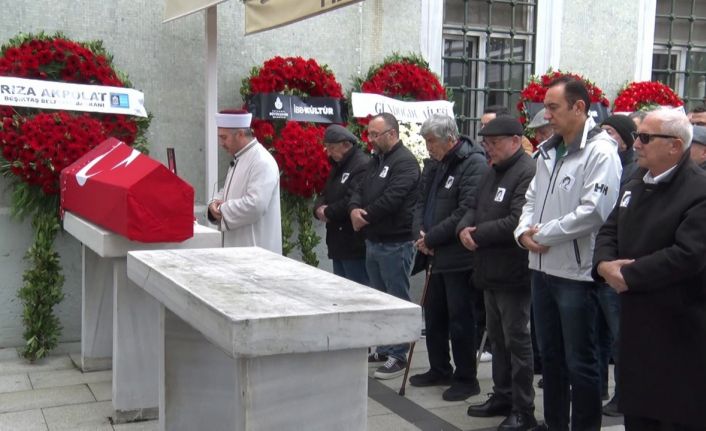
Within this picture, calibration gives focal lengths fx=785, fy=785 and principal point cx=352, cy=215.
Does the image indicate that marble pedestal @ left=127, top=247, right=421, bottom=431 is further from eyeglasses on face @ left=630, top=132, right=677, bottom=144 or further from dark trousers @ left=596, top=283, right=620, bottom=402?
dark trousers @ left=596, top=283, right=620, bottom=402

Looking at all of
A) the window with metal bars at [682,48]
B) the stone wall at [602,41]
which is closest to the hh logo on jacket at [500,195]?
the stone wall at [602,41]

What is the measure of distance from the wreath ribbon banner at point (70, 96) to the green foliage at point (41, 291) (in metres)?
0.94

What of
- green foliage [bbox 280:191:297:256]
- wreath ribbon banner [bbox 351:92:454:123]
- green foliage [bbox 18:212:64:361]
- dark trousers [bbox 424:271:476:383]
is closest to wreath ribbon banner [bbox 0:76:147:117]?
green foliage [bbox 18:212:64:361]

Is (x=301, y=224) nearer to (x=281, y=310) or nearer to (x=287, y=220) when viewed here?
(x=287, y=220)

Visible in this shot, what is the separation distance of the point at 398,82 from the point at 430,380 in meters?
3.37

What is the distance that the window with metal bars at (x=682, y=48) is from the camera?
9.66 metres

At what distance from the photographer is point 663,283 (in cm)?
332

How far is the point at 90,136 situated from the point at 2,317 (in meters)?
1.73

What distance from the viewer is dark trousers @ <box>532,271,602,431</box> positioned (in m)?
4.17

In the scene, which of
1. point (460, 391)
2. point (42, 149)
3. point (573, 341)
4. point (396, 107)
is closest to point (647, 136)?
point (573, 341)

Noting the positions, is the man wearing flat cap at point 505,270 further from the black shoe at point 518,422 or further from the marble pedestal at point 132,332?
the marble pedestal at point 132,332

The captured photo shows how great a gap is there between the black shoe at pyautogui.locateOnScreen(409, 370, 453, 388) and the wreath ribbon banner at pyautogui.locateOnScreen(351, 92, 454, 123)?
2.97 metres

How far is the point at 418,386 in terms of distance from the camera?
226 inches

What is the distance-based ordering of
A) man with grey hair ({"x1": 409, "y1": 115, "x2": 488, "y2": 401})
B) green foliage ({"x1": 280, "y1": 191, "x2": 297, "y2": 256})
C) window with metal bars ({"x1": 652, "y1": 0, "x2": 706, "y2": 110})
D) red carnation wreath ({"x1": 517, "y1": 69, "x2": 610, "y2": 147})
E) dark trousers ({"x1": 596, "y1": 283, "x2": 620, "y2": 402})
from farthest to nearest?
window with metal bars ({"x1": 652, "y1": 0, "x2": 706, "y2": 110}) < red carnation wreath ({"x1": 517, "y1": 69, "x2": 610, "y2": 147}) < green foliage ({"x1": 280, "y1": 191, "x2": 297, "y2": 256}) < man with grey hair ({"x1": 409, "y1": 115, "x2": 488, "y2": 401}) < dark trousers ({"x1": 596, "y1": 283, "x2": 620, "y2": 402})
